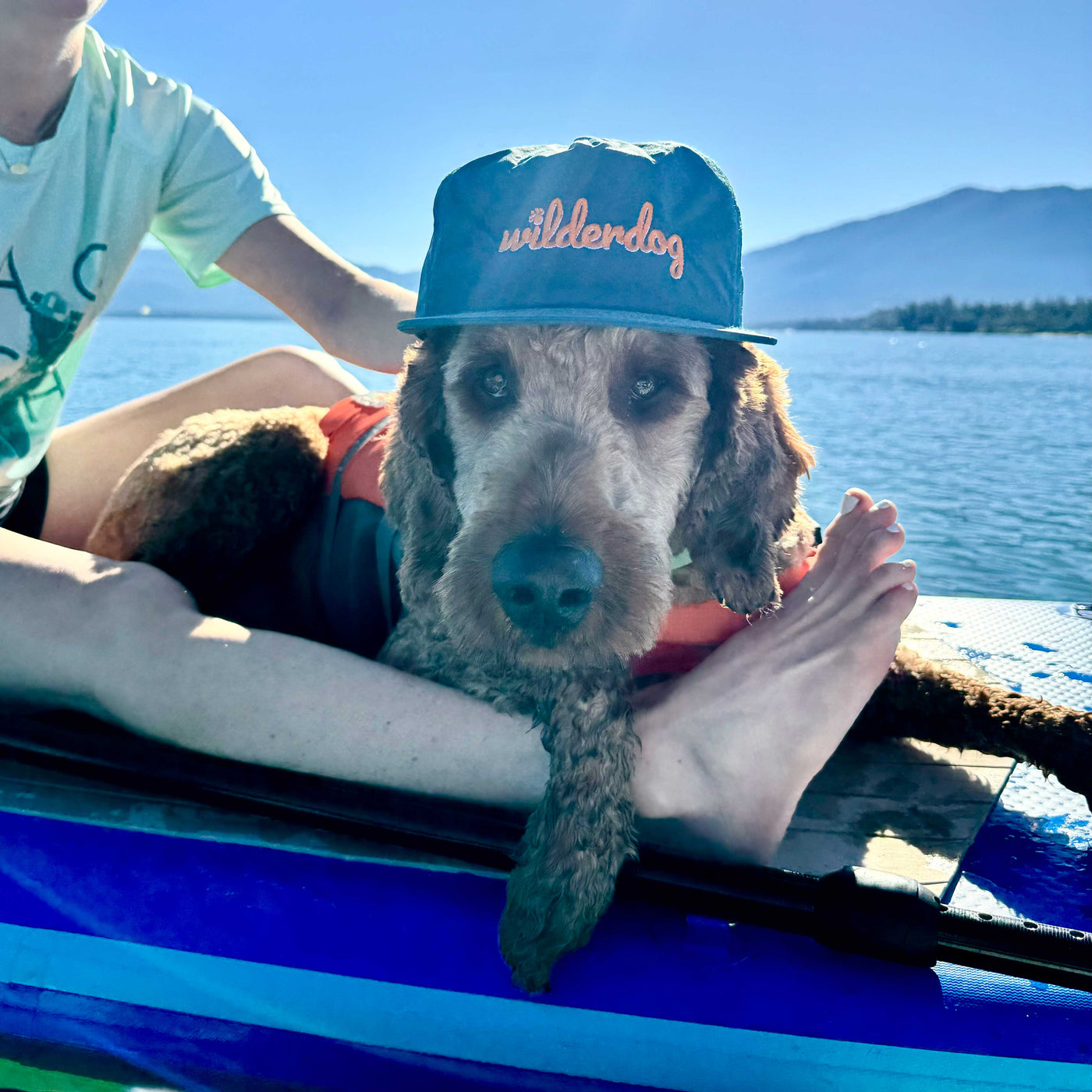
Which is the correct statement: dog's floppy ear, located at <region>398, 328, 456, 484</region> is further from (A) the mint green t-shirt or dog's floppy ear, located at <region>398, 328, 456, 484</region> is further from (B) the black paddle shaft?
(A) the mint green t-shirt

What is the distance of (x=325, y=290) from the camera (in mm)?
2471

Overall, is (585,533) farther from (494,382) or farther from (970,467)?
(970,467)

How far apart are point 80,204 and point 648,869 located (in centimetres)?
186

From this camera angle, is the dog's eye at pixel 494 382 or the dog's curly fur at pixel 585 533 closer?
the dog's curly fur at pixel 585 533

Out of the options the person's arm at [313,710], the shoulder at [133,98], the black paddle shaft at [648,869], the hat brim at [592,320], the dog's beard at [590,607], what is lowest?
the black paddle shaft at [648,869]

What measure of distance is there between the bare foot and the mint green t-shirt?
60.4 inches

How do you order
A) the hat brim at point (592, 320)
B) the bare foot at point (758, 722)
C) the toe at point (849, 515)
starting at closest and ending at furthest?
the hat brim at point (592, 320) < the bare foot at point (758, 722) < the toe at point (849, 515)

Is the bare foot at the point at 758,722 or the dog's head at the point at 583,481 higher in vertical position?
the dog's head at the point at 583,481

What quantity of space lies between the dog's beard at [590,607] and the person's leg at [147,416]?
4.41ft

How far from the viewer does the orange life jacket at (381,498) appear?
1.74 m

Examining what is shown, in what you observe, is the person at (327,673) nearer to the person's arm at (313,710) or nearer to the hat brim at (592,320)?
the person's arm at (313,710)

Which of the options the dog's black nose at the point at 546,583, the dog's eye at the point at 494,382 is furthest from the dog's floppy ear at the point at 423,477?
the dog's black nose at the point at 546,583

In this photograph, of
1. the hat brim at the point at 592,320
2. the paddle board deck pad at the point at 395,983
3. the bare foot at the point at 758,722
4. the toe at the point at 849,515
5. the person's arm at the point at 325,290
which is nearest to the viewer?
the paddle board deck pad at the point at 395,983

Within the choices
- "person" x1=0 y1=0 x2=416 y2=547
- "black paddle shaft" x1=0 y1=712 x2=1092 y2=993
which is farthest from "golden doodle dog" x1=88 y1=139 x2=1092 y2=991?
"person" x1=0 y1=0 x2=416 y2=547
